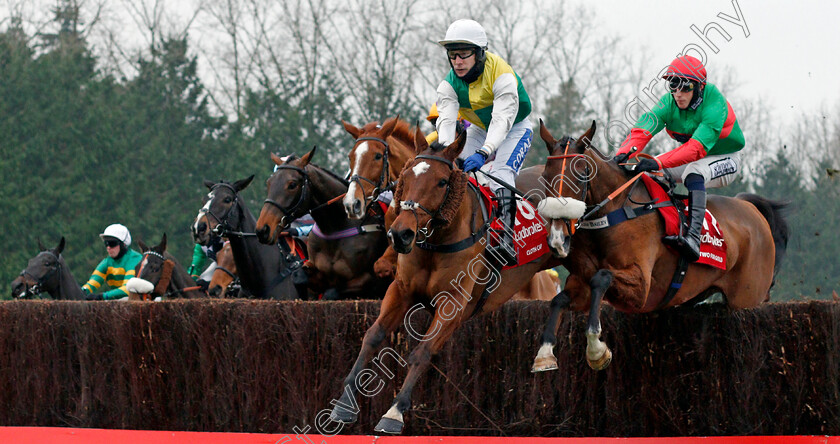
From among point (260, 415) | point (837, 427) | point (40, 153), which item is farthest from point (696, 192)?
point (40, 153)

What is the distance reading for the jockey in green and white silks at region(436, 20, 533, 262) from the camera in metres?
6.33

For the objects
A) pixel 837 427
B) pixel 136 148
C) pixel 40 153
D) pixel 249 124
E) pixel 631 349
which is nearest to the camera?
pixel 837 427

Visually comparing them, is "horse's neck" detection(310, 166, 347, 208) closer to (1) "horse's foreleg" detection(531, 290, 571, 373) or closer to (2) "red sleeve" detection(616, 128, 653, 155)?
(2) "red sleeve" detection(616, 128, 653, 155)

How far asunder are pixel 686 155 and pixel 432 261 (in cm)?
229

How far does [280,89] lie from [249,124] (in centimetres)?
175

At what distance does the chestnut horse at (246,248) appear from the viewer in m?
9.32

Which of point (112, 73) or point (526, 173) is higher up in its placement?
point (112, 73)

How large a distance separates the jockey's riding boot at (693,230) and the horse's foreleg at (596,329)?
90 cm

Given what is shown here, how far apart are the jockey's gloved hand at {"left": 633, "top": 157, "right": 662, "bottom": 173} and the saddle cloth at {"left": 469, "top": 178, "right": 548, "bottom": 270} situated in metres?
0.86

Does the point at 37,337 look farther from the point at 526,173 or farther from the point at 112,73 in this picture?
the point at 112,73

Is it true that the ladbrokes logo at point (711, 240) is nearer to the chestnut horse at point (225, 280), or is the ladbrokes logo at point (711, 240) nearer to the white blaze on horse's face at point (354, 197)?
the white blaze on horse's face at point (354, 197)

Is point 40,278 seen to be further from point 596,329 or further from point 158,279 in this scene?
point 596,329

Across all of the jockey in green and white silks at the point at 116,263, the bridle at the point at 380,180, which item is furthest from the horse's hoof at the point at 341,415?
the jockey in green and white silks at the point at 116,263

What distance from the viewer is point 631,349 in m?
7.19
